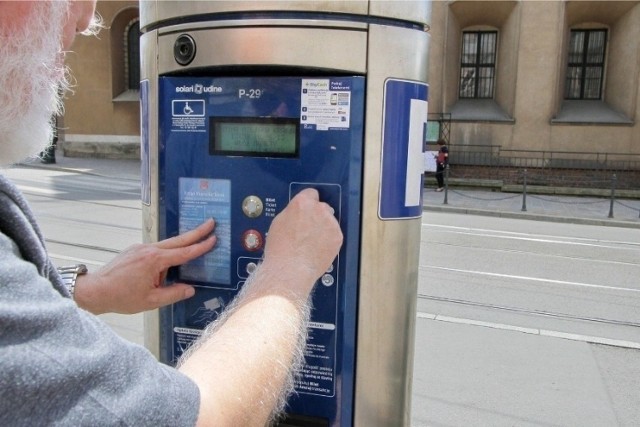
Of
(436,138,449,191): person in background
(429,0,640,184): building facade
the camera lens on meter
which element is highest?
(429,0,640,184): building facade

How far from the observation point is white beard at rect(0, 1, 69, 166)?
794 millimetres

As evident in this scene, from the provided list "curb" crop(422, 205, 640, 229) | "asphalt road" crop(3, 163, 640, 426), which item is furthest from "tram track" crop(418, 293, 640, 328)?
"curb" crop(422, 205, 640, 229)

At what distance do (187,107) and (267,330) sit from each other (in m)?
0.78

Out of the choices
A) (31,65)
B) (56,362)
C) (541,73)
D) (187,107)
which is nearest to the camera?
(56,362)

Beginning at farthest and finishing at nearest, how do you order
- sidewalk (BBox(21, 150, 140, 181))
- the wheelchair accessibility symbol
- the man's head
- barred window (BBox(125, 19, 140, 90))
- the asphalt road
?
barred window (BBox(125, 19, 140, 90)) → sidewalk (BBox(21, 150, 140, 181)) → the asphalt road → the wheelchair accessibility symbol → the man's head

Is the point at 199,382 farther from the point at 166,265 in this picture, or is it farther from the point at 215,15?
the point at 215,15

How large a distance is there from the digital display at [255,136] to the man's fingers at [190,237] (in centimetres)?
20

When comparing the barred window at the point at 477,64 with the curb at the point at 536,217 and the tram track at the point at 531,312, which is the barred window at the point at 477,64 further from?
the tram track at the point at 531,312

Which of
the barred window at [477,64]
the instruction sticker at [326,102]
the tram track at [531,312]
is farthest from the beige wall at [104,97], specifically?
the instruction sticker at [326,102]

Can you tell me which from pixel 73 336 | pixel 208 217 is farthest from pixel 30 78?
pixel 208 217

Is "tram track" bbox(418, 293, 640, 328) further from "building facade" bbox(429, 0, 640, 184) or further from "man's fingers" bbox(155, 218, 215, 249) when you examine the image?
"building facade" bbox(429, 0, 640, 184)

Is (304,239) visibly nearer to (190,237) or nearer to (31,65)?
(190,237)

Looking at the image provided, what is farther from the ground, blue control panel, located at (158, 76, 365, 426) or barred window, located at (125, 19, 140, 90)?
barred window, located at (125, 19, 140, 90)

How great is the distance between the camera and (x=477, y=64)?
1925 cm
